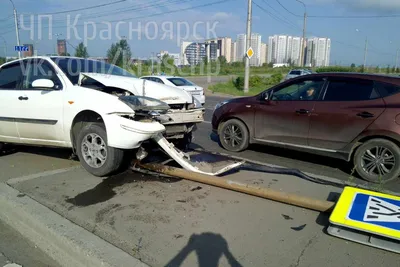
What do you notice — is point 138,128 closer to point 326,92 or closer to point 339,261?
point 339,261

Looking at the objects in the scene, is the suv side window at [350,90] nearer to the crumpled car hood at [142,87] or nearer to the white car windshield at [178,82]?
the crumpled car hood at [142,87]

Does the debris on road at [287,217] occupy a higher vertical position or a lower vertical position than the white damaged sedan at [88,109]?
lower

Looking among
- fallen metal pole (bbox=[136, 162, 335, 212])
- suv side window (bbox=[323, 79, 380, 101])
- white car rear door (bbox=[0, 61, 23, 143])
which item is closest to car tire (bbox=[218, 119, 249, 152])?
suv side window (bbox=[323, 79, 380, 101])

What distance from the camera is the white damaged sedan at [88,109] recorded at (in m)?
3.97

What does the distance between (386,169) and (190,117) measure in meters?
3.10

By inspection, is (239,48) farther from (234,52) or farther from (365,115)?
(365,115)

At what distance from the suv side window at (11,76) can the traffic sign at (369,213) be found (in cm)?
514

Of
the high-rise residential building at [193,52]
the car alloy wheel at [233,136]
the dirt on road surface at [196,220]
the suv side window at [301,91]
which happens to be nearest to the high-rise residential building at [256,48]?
the high-rise residential building at [193,52]

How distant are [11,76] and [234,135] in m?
4.25

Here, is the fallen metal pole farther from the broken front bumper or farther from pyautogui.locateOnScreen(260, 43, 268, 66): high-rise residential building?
pyautogui.locateOnScreen(260, 43, 268, 66): high-rise residential building

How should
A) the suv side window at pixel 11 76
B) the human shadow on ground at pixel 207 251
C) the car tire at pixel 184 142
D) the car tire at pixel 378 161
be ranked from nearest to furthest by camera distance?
the human shadow on ground at pixel 207 251
the car tire at pixel 378 161
the suv side window at pixel 11 76
the car tire at pixel 184 142

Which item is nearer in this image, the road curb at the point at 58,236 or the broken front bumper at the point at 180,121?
the road curb at the point at 58,236

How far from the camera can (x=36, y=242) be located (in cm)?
308

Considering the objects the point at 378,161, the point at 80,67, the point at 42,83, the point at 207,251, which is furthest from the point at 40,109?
the point at 378,161
